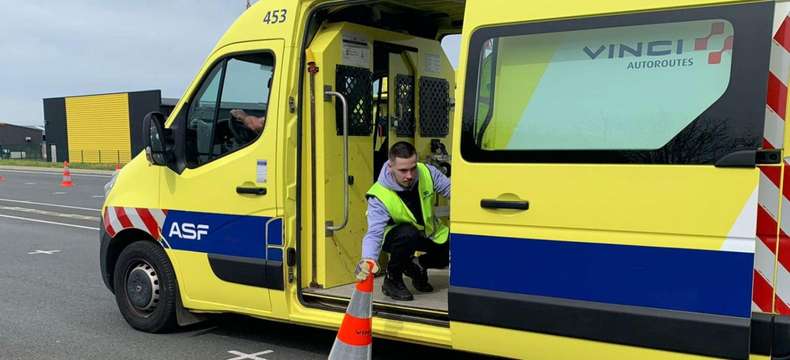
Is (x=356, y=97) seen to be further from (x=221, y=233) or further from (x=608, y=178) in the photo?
(x=608, y=178)

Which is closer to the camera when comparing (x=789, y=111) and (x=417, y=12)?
(x=789, y=111)

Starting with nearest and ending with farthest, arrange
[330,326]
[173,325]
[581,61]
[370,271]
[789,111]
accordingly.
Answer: [789,111]
[581,61]
[370,271]
[330,326]
[173,325]

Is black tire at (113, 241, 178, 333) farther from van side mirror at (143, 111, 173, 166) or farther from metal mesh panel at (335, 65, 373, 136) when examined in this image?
metal mesh panel at (335, 65, 373, 136)

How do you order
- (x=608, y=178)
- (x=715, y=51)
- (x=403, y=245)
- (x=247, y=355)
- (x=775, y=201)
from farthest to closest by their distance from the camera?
(x=247, y=355)
(x=403, y=245)
(x=608, y=178)
(x=715, y=51)
(x=775, y=201)

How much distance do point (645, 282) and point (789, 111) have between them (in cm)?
96

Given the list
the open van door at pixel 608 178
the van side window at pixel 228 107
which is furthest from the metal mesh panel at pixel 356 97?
the open van door at pixel 608 178

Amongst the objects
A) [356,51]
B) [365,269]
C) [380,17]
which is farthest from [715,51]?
[380,17]

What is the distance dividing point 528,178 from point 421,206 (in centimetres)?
129

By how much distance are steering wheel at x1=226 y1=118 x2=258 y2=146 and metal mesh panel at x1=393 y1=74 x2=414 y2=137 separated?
4.05 ft

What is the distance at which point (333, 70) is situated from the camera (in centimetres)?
477

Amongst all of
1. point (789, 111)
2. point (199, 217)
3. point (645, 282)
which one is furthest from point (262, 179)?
point (789, 111)

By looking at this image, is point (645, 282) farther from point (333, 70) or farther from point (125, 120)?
point (125, 120)

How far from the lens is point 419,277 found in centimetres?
483

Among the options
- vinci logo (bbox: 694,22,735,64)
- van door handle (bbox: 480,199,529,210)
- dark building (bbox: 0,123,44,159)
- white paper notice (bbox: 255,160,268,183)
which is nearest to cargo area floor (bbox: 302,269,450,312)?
white paper notice (bbox: 255,160,268,183)
